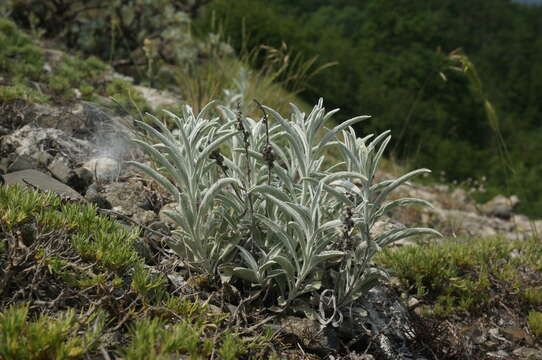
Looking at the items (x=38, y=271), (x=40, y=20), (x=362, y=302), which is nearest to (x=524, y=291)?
(x=362, y=302)

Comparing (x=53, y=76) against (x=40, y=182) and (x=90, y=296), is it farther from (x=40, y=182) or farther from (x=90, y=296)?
(x=90, y=296)

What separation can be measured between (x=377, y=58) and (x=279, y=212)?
1990 centimetres

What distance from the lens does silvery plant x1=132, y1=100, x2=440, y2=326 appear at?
2094mm

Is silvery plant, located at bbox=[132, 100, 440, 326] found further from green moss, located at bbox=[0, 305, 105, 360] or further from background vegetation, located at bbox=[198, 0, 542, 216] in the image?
background vegetation, located at bbox=[198, 0, 542, 216]

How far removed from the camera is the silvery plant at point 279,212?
82.4 inches

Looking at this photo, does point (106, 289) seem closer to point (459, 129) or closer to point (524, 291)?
point (524, 291)

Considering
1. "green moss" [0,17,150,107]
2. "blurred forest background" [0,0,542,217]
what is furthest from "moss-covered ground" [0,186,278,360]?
"blurred forest background" [0,0,542,217]

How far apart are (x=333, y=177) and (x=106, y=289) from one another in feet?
3.34

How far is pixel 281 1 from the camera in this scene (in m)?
23.7

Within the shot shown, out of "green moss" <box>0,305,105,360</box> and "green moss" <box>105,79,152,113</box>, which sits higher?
"green moss" <box>0,305,105,360</box>

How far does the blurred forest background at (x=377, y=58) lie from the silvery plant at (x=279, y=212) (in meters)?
1.70

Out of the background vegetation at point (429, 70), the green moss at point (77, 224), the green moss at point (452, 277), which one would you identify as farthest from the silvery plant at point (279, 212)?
the background vegetation at point (429, 70)

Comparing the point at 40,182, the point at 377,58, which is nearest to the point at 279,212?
the point at 40,182

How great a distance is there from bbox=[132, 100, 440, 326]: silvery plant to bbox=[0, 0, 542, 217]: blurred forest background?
66.8 inches
